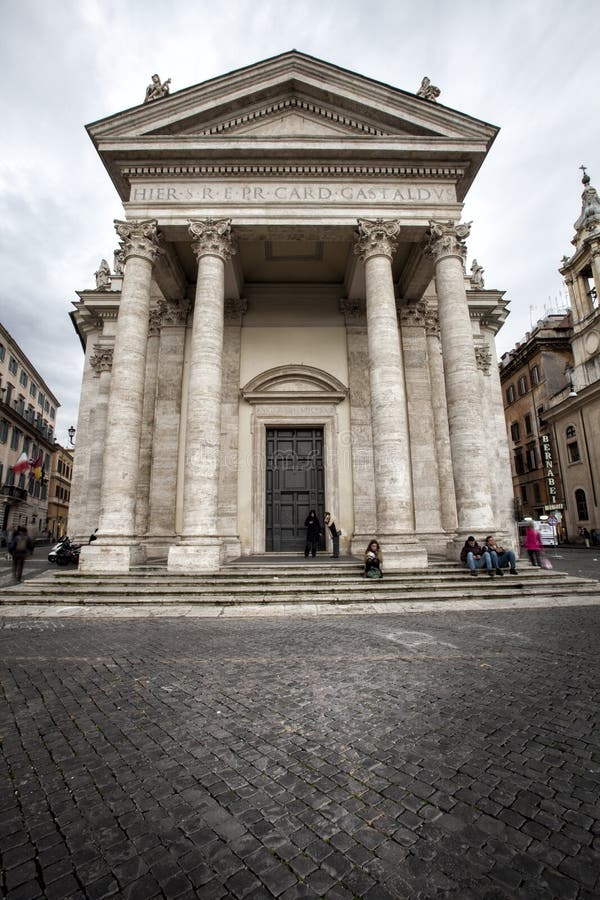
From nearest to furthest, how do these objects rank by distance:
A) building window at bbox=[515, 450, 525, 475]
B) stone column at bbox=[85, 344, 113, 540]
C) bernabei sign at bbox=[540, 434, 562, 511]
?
stone column at bbox=[85, 344, 113, 540], bernabei sign at bbox=[540, 434, 562, 511], building window at bbox=[515, 450, 525, 475]

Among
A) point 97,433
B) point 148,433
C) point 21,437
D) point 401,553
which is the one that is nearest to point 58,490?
point 21,437

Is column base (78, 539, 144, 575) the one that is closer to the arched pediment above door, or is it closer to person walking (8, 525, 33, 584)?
person walking (8, 525, 33, 584)

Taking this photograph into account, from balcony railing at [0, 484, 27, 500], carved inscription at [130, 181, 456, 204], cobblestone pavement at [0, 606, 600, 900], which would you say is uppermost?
carved inscription at [130, 181, 456, 204]

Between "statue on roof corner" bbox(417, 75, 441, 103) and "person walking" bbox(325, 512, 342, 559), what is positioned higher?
"statue on roof corner" bbox(417, 75, 441, 103)

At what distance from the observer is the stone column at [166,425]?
14.6 metres

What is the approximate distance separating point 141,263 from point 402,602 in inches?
453

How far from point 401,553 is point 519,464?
1428 inches

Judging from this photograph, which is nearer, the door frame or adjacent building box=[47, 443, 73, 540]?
the door frame

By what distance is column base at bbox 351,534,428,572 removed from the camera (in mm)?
10547

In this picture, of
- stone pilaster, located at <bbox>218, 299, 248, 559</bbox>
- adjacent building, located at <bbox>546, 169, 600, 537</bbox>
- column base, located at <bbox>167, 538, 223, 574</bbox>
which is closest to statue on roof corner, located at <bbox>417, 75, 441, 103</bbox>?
stone pilaster, located at <bbox>218, 299, 248, 559</bbox>

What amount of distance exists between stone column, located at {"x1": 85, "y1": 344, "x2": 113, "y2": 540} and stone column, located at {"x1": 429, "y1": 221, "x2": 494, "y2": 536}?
39.0 ft

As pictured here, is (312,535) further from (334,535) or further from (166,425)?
(166,425)

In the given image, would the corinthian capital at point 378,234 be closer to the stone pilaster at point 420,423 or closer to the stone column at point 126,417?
the stone pilaster at point 420,423

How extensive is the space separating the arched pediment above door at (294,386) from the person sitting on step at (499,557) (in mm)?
7637
